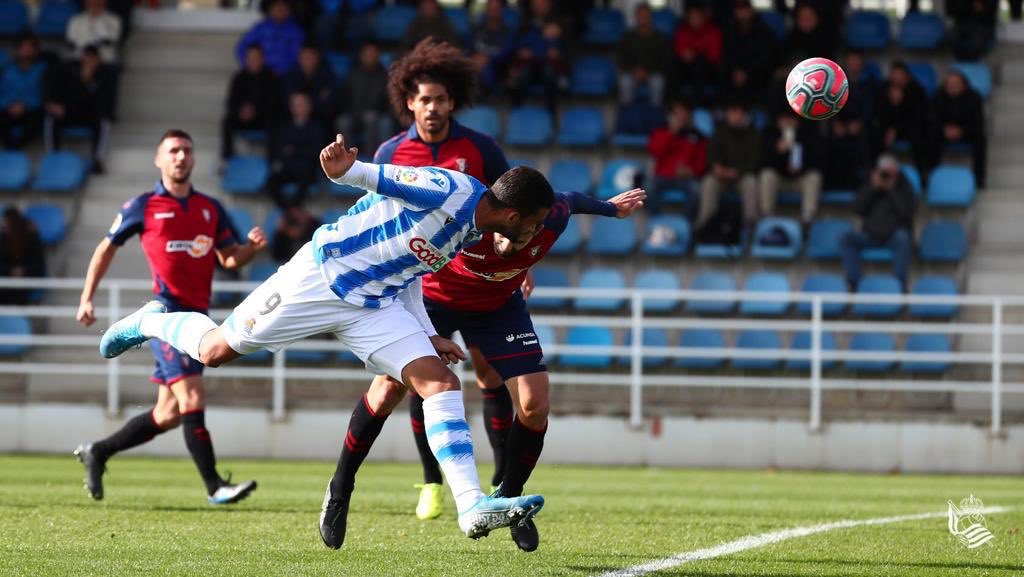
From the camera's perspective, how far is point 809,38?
19.1 m

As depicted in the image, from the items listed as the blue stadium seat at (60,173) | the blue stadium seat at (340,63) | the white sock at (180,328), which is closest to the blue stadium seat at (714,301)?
the blue stadium seat at (340,63)

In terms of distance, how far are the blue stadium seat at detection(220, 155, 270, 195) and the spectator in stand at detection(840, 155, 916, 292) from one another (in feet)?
23.3

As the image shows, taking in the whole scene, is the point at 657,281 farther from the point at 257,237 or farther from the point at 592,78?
the point at 257,237

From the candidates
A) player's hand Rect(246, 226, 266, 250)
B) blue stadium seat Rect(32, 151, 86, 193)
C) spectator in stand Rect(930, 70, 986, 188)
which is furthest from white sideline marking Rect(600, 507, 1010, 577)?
blue stadium seat Rect(32, 151, 86, 193)

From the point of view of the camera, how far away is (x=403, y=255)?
20.5ft

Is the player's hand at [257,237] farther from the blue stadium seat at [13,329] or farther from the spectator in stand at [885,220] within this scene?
the spectator in stand at [885,220]

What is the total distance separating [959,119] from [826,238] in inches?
95.2

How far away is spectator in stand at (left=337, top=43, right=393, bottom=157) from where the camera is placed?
18.3 m

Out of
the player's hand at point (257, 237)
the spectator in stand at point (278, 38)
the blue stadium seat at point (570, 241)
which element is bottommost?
the blue stadium seat at point (570, 241)

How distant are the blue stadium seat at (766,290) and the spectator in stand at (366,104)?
4.74 meters

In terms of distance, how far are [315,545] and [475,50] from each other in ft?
41.6

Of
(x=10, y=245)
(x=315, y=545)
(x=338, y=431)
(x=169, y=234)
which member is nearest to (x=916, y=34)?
(x=338, y=431)

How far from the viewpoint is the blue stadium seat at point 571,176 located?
1831cm

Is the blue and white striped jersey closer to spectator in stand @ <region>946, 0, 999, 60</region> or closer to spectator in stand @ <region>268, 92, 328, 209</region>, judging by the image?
spectator in stand @ <region>268, 92, 328, 209</region>
